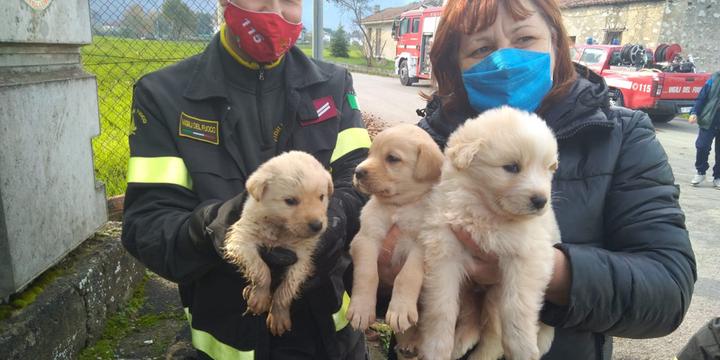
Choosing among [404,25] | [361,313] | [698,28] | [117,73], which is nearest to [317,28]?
[117,73]

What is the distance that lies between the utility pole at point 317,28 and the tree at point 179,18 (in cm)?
147

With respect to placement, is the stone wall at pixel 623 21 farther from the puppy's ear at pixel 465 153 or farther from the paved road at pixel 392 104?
the puppy's ear at pixel 465 153

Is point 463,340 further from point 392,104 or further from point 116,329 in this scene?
point 392,104

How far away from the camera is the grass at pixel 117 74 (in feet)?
19.1

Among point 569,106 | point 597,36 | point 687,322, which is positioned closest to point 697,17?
point 597,36

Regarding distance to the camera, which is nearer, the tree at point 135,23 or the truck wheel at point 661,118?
the tree at point 135,23

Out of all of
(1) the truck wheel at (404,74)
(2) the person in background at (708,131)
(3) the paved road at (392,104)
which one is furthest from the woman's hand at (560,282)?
(1) the truck wheel at (404,74)

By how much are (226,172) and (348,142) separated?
683 mm

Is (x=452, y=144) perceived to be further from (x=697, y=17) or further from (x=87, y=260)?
(x=697, y=17)

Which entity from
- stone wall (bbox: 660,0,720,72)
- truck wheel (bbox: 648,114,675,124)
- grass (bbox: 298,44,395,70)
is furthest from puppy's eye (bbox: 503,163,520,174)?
grass (bbox: 298,44,395,70)

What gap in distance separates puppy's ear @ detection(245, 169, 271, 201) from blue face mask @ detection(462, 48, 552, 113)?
3.70 feet

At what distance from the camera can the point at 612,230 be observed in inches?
90.8

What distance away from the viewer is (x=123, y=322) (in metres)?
4.57

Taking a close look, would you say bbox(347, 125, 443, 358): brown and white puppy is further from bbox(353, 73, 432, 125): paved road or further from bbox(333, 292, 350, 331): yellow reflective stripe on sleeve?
bbox(353, 73, 432, 125): paved road
